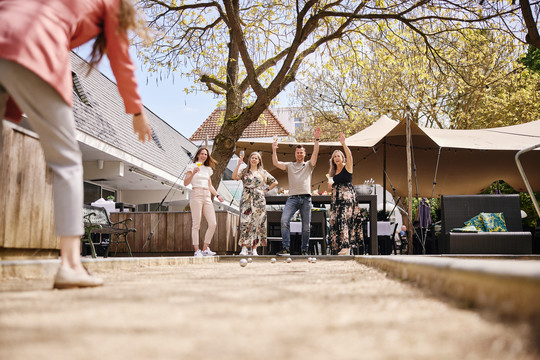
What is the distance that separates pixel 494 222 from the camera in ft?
29.5

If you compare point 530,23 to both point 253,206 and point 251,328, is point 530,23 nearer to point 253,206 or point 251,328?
point 253,206

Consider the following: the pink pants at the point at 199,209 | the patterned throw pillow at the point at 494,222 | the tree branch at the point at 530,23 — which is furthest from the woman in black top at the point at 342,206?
the tree branch at the point at 530,23

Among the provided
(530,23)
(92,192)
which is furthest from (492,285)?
(92,192)

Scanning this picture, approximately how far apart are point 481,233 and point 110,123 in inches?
385

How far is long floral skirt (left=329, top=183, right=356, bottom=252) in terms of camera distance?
27.0 feet

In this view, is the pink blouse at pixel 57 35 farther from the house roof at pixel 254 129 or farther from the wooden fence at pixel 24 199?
the house roof at pixel 254 129

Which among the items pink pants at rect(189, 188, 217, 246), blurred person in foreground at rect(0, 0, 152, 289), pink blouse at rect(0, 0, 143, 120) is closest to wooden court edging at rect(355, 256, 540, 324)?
blurred person in foreground at rect(0, 0, 152, 289)

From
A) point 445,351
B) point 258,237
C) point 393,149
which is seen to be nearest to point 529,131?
point 393,149

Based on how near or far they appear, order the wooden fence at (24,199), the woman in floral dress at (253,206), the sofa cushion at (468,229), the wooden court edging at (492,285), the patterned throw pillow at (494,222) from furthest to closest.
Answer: the patterned throw pillow at (494,222)
the sofa cushion at (468,229)
the woman in floral dress at (253,206)
the wooden fence at (24,199)
the wooden court edging at (492,285)

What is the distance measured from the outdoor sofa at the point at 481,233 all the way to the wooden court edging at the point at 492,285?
712cm

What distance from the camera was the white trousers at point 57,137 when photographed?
6.84 ft

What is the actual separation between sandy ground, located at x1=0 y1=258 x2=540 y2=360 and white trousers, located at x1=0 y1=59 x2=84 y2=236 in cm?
46

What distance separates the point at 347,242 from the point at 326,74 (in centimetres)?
1399

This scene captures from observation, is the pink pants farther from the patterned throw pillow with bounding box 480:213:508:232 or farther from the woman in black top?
the patterned throw pillow with bounding box 480:213:508:232
